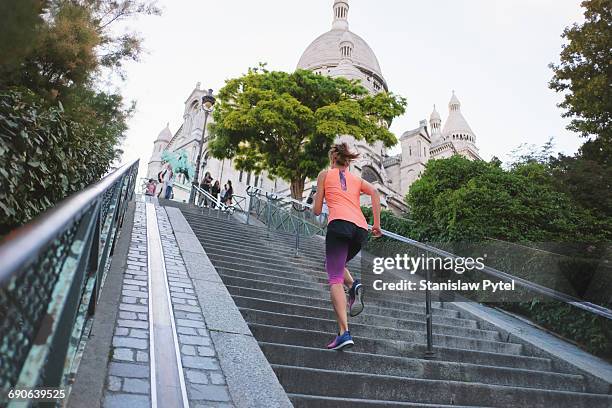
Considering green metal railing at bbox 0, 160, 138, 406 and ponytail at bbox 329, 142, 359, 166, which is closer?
green metal railing at bbox 0, 160, 138, 406

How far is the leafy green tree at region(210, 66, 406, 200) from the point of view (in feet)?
62.5

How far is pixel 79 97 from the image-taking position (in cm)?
1257

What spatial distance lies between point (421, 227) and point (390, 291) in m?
3.87

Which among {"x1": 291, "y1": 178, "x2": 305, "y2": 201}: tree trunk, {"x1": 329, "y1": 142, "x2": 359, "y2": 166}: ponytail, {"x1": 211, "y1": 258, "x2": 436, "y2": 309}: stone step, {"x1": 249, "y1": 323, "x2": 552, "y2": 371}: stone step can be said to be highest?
{"x1": 291, "y1": 178, "x2": 305, "y2": 201}: tree trunk

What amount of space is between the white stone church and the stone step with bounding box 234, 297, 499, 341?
27.9 m

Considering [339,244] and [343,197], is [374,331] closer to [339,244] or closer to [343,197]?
[339,244]

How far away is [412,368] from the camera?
399 centimetres

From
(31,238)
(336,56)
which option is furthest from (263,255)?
(336,56)

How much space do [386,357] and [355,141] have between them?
113 feet

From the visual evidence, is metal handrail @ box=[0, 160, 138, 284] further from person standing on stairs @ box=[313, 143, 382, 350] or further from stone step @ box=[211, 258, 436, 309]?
stone step @ box=[211, 258, 436, 309]

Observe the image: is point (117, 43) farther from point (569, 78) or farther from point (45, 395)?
point (45, 395)

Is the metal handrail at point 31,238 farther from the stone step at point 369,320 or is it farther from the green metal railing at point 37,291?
the stone step at point 369,320

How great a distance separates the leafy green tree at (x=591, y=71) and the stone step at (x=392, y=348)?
1024 cm

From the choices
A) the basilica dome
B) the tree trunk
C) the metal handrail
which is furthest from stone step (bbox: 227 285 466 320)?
the basilica dome
